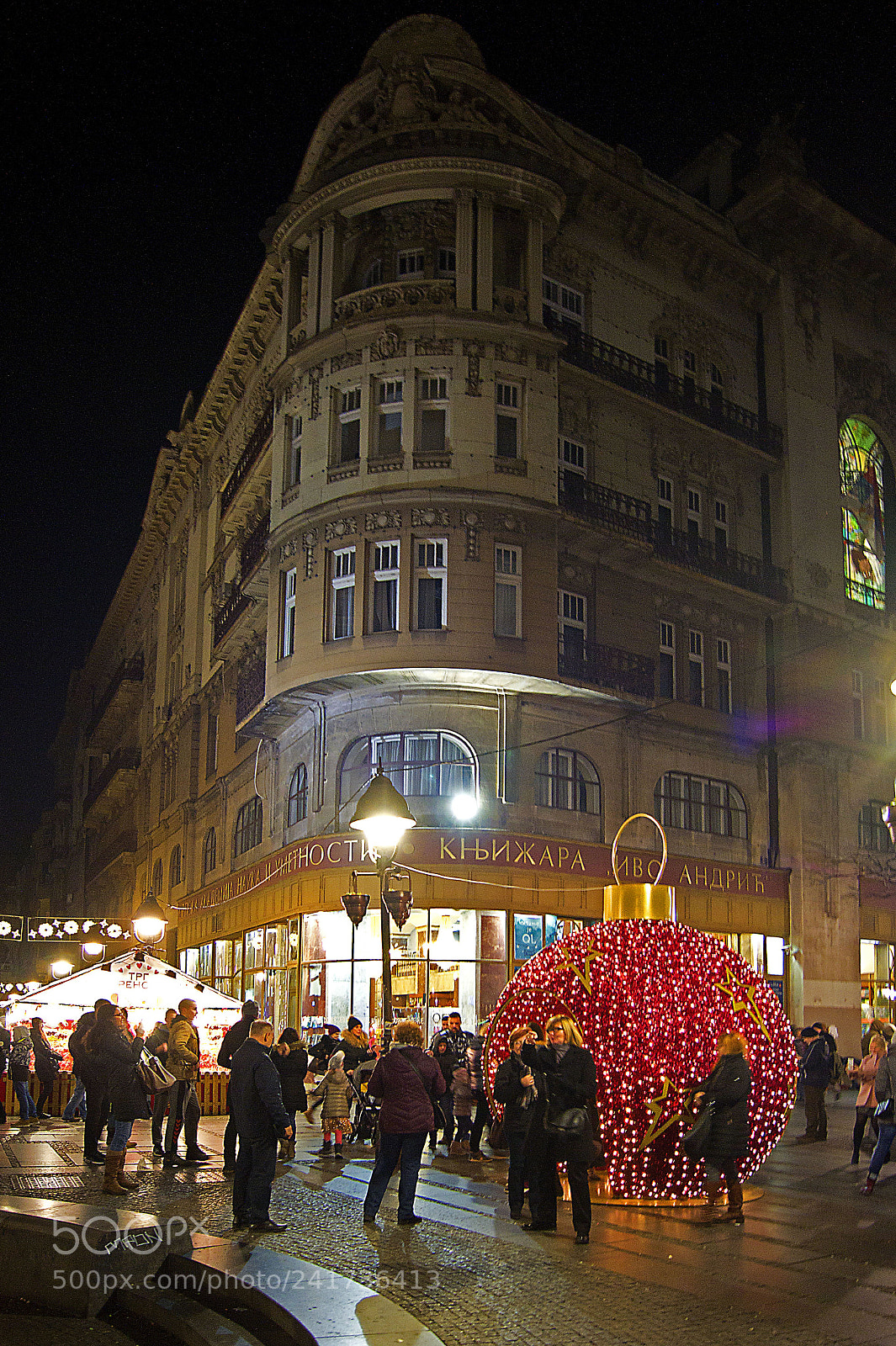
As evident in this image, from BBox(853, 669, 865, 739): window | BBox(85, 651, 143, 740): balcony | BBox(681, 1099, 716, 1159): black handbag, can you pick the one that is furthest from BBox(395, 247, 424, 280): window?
BBox(85, 651, 143, 740): balcony

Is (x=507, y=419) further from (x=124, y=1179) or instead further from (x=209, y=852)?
(x=124, y=1179)

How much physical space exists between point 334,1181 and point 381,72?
26.8m

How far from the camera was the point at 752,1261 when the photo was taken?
9203mm

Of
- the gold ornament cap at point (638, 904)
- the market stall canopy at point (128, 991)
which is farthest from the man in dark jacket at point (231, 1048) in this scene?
the market stall canopy at point (128, 991)

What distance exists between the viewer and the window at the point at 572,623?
30359 mm

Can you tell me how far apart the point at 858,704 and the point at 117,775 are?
104 feet

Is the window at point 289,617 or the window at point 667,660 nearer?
the window at point 289,617

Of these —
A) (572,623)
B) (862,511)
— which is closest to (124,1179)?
(572,623)

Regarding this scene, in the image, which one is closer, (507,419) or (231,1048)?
(231,1048)

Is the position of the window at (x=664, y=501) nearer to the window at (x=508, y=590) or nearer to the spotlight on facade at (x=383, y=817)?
the window at (x=508, y=590)

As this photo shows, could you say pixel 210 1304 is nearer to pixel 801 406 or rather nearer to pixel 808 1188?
pixel 808 1188

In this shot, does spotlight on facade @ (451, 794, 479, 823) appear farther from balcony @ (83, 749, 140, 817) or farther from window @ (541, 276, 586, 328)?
balcony @ (83, 749, 140, 817)

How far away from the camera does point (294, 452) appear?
31.7 metres

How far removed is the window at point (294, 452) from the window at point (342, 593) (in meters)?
3.27
